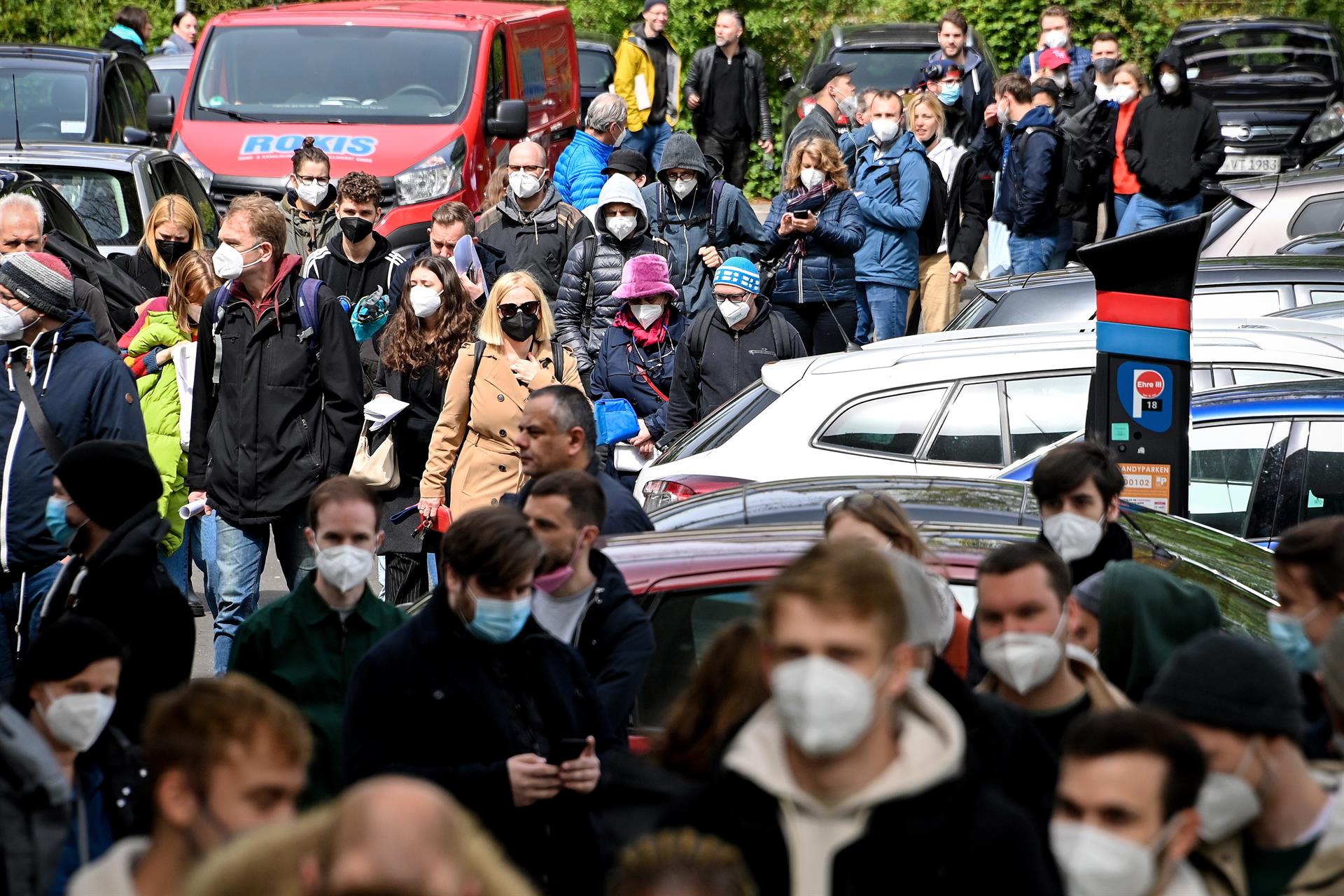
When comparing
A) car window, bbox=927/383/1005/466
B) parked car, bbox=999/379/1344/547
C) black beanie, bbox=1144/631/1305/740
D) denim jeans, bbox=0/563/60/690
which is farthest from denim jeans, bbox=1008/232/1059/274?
black beanie, bbox=1144/631/1305/740

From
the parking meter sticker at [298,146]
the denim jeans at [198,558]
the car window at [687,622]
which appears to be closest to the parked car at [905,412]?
the denim jeans at [198,558]

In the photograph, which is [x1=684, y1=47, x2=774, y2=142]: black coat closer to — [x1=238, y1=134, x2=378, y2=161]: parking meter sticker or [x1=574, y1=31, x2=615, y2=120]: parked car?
[x1=574, y1=31, x2=615, y2=120]: parked car

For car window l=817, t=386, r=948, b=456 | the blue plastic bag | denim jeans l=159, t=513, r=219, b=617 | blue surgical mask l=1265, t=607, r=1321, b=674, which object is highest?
blue surgical mask l=1265, t=607, r=1321, b=674

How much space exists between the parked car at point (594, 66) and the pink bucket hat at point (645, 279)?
15.9 m

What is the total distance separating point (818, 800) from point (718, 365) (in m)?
6.70

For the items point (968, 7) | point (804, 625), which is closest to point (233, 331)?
point (804, 625)

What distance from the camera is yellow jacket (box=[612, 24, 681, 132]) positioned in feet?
65.0

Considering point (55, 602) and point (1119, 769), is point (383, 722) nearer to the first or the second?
point (55, 602)

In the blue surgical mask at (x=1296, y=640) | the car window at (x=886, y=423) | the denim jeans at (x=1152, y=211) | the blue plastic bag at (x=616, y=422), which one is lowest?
the denim jeans at (x=1152, y=211)

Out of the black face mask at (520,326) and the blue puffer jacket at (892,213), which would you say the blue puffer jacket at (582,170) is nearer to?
the blue puffer jacket at (892,213)

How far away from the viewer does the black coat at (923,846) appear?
121 inches

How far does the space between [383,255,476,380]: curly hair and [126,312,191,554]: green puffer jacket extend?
1.10 m

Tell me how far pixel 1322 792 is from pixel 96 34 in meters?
27.6

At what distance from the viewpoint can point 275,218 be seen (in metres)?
7.95
